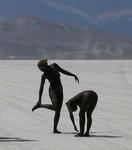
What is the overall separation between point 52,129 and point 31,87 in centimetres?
1796

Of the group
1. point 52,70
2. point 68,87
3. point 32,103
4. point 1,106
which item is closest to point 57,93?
point 52,70

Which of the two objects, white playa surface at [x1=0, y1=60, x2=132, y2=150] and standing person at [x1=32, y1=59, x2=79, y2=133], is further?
standing person at [x1=32, y1=59, x2=79, y2=133]

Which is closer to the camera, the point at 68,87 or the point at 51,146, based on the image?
the point at 51,146

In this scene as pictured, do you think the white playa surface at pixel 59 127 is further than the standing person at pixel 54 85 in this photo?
No

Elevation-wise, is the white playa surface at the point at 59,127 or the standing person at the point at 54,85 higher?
the standing person at the point at 54,85

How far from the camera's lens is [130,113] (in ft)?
64.1

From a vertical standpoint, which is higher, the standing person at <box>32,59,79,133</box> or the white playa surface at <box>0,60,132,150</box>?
the standing person at <box>32,59,79,133</box>

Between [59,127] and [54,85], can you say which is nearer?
[54,85]

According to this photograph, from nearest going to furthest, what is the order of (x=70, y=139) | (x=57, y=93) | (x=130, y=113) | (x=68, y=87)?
(x=70, y=139)
(x=57, y=93)
(x=130, y=113)
(x=68, y=87)

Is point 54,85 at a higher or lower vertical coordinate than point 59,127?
higher

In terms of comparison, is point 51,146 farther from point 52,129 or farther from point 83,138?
point 52,129

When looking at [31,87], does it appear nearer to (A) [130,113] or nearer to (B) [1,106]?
(B) [1,106]

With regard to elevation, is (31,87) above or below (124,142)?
Answer: above

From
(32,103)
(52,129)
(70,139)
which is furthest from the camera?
(32,103)
